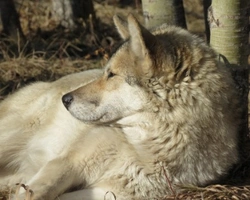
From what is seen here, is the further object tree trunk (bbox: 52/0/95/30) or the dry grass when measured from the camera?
tree trunk (bbox: 52/0/95/30)

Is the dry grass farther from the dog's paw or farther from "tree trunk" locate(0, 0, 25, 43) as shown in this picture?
"tree trunk" locate(0, 0, 25, 43)

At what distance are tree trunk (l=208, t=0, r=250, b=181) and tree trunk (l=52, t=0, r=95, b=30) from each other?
5.56 metres

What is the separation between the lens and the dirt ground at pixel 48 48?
7484mm

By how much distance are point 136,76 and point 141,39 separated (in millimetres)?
313

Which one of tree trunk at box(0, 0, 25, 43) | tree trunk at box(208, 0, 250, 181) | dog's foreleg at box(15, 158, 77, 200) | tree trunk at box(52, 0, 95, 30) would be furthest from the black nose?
tree trunk at box(52, 0, 95, 30)

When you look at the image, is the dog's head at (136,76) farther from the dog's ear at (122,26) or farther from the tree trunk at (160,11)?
the tree trunk at (160,11)

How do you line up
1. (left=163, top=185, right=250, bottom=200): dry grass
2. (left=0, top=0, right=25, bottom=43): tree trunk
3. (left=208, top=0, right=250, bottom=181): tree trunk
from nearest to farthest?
1. (left=163, top=185, right=250, bottom=200): dry grass
2. (left=208, top=0, right=250, bottom=181): tree trunk
3. (left=0, top=0, right=25, bottom=43): tree trunk

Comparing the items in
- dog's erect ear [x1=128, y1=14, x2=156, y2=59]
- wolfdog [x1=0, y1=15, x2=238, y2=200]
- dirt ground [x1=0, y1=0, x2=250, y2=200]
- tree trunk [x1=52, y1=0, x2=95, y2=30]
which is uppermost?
dog's erect ear [x1=128, y1=14, x2=156, y2=59]

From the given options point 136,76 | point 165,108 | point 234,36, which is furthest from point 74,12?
point 165,108

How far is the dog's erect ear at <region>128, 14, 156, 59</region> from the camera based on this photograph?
11.3 ft

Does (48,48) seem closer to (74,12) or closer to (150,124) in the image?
(74,12)

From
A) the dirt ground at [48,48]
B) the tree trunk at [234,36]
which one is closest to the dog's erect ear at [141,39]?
the tree trunk at [234,36]

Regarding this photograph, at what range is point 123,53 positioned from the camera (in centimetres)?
378

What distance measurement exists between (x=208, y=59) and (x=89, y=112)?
3.18ft
